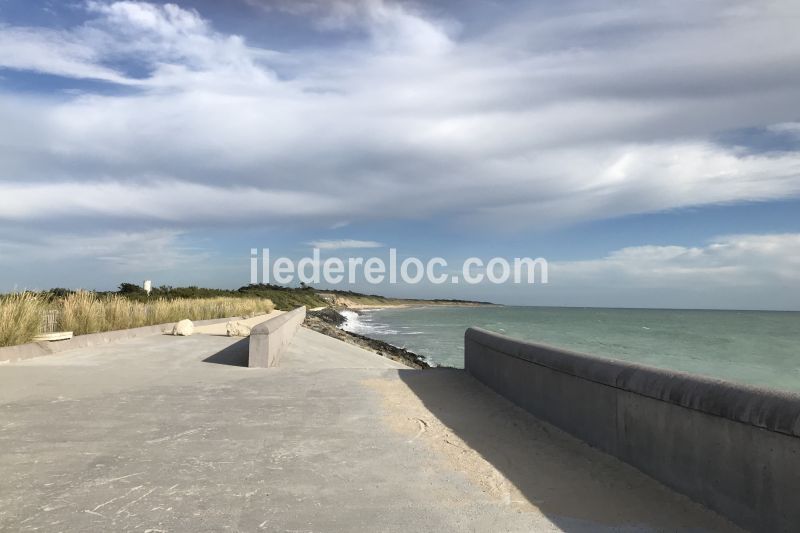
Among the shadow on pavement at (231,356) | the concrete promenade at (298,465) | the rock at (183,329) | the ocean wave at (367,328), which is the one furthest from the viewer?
the ocean wave at (367,328)

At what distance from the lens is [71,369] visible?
35.9 ft

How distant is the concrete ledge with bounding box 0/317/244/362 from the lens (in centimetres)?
1192

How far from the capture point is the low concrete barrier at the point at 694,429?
3.76 m

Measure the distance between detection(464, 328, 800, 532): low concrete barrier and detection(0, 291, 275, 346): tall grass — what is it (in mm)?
11194

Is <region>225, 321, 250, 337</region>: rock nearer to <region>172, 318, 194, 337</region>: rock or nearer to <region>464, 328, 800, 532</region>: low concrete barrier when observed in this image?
<region>172, 318, 194, 337</region>: rock

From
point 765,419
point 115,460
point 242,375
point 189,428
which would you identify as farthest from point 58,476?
point 242,375

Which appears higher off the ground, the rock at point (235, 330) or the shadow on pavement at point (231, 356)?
the rock at point (235, 330)

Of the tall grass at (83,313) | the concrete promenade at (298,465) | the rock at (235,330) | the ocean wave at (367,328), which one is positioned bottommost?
the ocean wave at (367,328)

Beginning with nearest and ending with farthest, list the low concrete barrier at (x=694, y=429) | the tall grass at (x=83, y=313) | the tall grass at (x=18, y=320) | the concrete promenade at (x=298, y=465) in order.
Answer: the low concrete barrier at (x=694, y=429) < the concrete promenade at (x=298, y=465) < the tall grass at (x=18, y=320) < the tall grass at (x=83, y=313)

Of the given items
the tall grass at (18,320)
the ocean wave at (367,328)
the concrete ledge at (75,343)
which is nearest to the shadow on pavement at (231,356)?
the concrete ledge at (75,343)

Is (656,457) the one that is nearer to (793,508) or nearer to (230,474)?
(793,508)

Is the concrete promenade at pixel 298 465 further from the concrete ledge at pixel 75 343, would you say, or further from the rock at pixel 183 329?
the rock at pixel 183 329

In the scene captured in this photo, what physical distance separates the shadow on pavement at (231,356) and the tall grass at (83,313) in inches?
152

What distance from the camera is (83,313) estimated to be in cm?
1644
